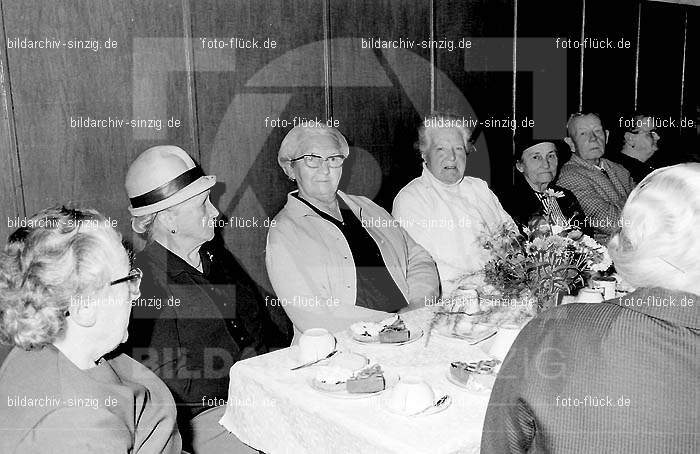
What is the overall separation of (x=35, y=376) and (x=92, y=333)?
0.15 meters

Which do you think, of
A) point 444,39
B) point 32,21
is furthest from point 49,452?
point 444,39

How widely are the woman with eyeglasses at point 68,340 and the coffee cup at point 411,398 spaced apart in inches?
22.2

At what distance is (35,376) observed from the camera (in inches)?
50.0

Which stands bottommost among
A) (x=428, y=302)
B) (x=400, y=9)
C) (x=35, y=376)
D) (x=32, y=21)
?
(x=428, y=302)

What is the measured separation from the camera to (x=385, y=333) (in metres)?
2.04

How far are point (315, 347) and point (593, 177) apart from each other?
298cm

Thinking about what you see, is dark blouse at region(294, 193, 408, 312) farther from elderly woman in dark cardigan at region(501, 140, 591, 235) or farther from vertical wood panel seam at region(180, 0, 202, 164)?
elderly woman in dark cardigan at region(501, 140, 591, 235)

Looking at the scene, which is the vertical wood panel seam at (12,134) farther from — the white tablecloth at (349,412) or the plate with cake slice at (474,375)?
the plate with cake slice at (474,375)

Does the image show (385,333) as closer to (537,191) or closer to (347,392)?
(347,392)

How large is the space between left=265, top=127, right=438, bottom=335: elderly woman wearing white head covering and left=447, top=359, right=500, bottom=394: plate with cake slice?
2.44 ft

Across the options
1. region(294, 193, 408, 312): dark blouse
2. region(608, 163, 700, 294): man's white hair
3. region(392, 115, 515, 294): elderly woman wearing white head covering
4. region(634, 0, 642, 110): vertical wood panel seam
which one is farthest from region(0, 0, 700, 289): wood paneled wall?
region(608, 163, 700, 294): man's white hair

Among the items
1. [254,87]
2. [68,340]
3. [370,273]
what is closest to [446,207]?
[370,273]

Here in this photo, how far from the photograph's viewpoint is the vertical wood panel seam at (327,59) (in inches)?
133

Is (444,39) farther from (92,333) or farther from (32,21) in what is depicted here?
(92,333)
